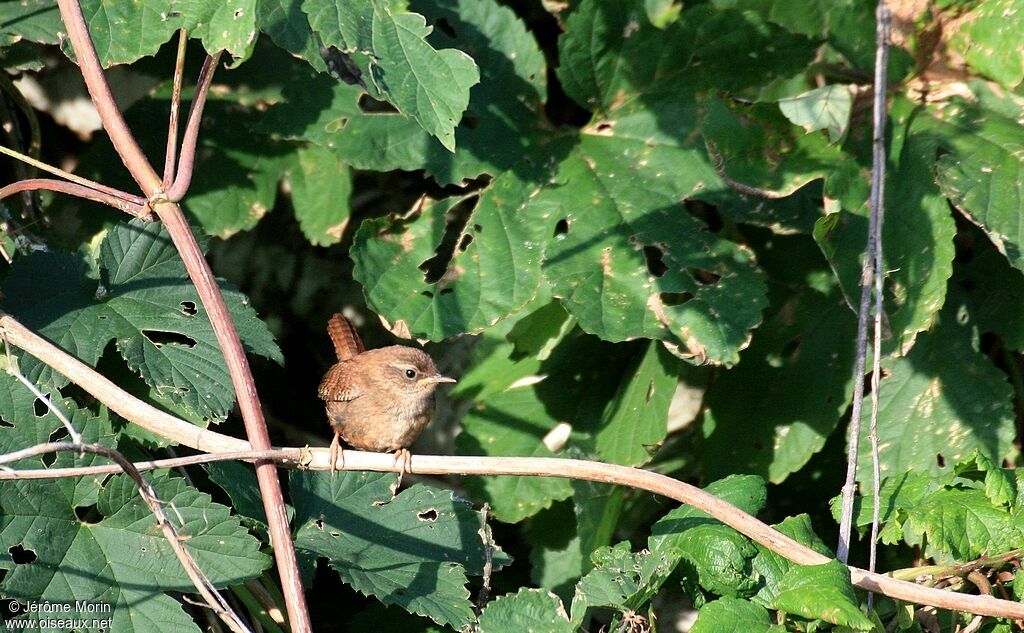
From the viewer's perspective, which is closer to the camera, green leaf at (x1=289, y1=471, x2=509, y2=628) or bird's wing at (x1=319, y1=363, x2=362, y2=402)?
green leaf at (x1=289, y1=471, x2=509, y2=628)

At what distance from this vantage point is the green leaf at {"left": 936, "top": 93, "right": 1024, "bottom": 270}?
2.87m

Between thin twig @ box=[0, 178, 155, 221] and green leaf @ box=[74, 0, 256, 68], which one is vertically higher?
green leaf @ box=[74, 0, 256, 68]

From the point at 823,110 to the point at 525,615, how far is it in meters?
1.78

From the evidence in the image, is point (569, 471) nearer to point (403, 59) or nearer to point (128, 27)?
point (403, 59)

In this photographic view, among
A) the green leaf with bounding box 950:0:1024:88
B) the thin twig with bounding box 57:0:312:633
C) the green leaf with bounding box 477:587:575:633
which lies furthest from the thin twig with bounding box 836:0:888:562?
the thin twig with bounding box 57:0:312:633

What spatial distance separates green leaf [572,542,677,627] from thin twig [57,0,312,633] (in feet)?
2.11

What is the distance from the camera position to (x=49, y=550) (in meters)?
2.36

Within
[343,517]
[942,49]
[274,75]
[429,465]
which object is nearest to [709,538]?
[429,465]

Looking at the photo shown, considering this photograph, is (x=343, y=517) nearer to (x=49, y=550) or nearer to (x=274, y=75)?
→ (x=49, y=550)

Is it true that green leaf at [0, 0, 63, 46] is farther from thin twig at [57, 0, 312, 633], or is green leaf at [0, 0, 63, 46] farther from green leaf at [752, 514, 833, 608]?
green leaf at [752, 514, 833, 608]

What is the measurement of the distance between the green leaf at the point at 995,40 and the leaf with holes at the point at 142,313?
2.35 m

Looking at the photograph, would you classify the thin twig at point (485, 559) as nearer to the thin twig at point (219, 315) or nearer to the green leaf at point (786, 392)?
the thin twig at point (219, 315)

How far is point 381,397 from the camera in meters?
3.63

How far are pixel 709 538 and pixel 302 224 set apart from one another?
6.89 ft
